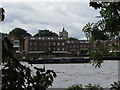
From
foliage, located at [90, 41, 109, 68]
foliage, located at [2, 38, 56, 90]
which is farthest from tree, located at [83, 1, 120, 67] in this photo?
foliage, located at [2, 38, 56, 90]

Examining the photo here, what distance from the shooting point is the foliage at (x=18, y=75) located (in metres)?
2.09

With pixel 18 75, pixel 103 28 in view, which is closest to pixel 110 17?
pixel 103 28

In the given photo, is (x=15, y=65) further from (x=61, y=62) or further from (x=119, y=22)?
(x=61, y=62)

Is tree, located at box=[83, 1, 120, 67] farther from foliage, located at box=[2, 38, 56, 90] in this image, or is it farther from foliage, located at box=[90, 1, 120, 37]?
foliage, located at box=[2, 38, 56, 90]

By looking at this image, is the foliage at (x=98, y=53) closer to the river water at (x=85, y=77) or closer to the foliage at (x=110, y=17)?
the foliage at (x=110, y=17)

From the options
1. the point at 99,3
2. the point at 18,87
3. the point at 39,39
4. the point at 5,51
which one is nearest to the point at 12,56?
the point at 5,51

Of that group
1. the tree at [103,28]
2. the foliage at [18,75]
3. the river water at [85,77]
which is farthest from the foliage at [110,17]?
the river water at [85,77]

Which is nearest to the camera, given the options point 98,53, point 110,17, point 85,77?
point 110,17

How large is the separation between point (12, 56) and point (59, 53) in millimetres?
104861

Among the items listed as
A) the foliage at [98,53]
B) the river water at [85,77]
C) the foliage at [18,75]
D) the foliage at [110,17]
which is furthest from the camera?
the river water at [85,77]

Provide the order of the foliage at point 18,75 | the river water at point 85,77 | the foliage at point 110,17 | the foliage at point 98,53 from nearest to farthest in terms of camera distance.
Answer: the foliage at point 18,75 < the foliage at point 110,17 < the foliage at point 98,53 < the river water at point 85,77

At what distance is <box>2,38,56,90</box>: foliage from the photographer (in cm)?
209

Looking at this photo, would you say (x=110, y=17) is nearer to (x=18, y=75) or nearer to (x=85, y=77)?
(x=18, y=75)

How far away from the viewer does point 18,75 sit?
211cm
